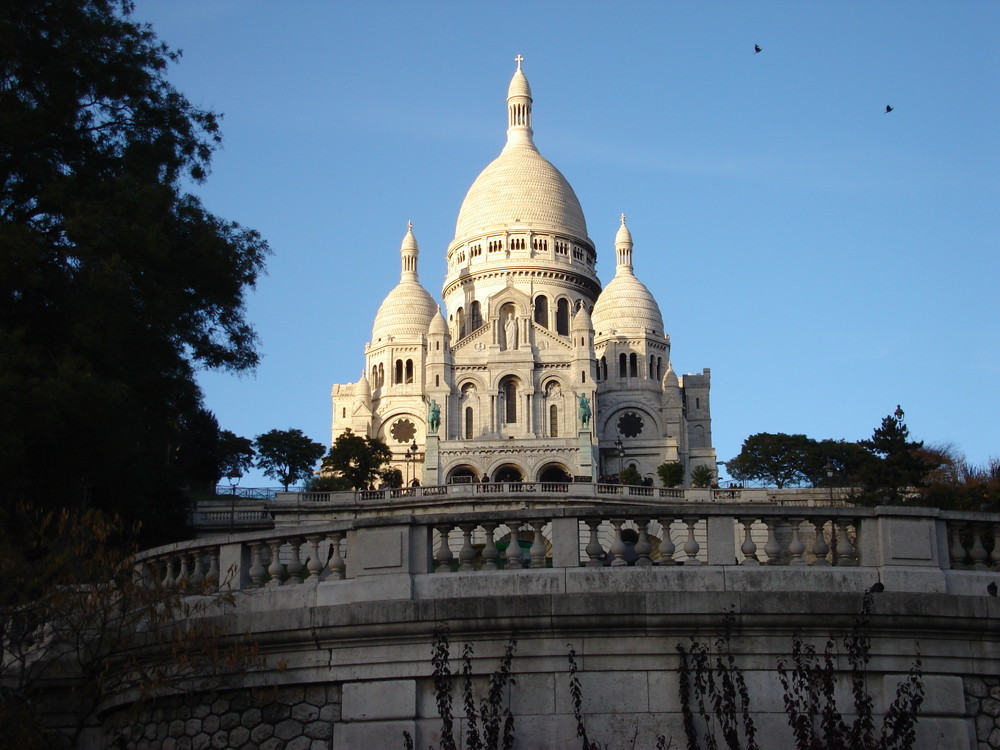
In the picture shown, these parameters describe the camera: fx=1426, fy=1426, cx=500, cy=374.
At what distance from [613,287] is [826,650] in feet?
340

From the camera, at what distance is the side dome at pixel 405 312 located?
112m

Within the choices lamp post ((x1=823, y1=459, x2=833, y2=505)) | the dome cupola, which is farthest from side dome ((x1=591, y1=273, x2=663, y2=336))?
lamp post ((x1=823, y1=459, x2=833, y2=505))

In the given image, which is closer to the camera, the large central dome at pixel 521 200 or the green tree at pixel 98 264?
the green tree at pixel 98 264

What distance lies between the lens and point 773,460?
85.3 metres

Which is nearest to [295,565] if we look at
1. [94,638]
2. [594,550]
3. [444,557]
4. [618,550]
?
[444,557]

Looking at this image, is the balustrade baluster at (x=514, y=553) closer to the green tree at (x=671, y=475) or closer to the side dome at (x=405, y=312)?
the green tree at (x=671, y=475)

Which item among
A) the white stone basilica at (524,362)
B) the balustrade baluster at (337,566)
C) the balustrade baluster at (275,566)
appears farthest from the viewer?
the white stone basilica at (524,362)

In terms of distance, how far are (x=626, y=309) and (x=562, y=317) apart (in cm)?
578

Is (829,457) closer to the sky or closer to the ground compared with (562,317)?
closer to the ground

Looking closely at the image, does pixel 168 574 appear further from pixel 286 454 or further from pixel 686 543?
pixel 286 454

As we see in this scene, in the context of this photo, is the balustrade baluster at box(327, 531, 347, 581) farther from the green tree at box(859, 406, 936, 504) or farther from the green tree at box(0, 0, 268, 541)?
the green tree at box(859, 406, 936, 504)

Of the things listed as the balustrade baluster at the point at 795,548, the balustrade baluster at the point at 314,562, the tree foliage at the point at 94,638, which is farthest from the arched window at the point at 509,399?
the balustrade baluster at the point at 795,548

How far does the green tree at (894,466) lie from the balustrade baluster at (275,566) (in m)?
42.9

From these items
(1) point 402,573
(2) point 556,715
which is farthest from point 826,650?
(1) point 402,573
